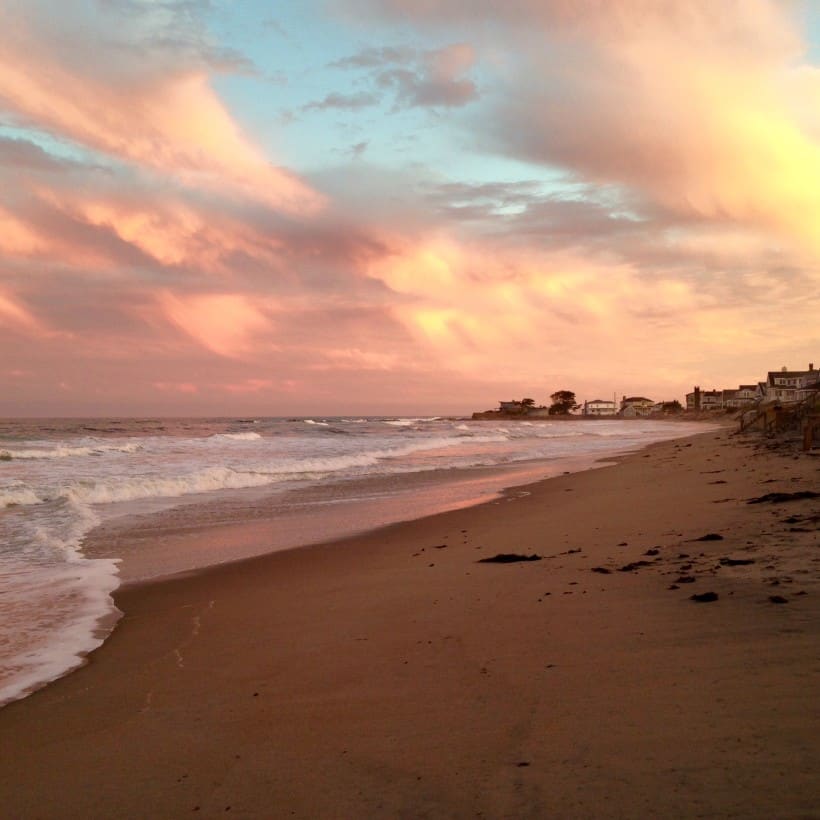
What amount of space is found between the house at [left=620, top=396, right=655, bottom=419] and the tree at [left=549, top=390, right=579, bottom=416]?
1197cm

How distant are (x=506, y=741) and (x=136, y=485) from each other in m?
16.9

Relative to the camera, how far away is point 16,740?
163 inches

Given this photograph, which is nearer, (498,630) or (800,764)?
(800,764)

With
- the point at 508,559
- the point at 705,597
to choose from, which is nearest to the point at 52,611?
the point at 508,559

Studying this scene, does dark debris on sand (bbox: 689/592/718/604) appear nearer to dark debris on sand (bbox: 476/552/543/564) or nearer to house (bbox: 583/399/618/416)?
dark debris on sand (bbox: 476/552/543/564)

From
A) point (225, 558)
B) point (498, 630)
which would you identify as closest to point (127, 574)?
point (225, 558)

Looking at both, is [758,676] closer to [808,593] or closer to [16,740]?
[808,593]

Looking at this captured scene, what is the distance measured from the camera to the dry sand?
9.94ft

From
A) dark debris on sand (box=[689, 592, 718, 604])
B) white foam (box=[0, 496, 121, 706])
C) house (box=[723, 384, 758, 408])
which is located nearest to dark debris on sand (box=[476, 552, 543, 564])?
dark debris on sand (box=[689, 592, 718, 604])

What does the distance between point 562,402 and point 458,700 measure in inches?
6470

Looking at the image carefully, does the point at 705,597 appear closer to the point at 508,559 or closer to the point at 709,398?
the point at 508,559

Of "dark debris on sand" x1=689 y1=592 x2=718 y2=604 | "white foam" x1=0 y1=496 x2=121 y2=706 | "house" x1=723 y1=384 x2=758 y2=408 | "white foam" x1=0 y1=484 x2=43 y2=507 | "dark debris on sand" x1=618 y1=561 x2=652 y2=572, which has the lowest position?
"white foam" x1=0 y1=496 x2=121 y2=706

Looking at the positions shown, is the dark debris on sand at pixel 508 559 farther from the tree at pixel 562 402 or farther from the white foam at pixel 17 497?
the tree at pixel 562 402

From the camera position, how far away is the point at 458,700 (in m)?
4.03
